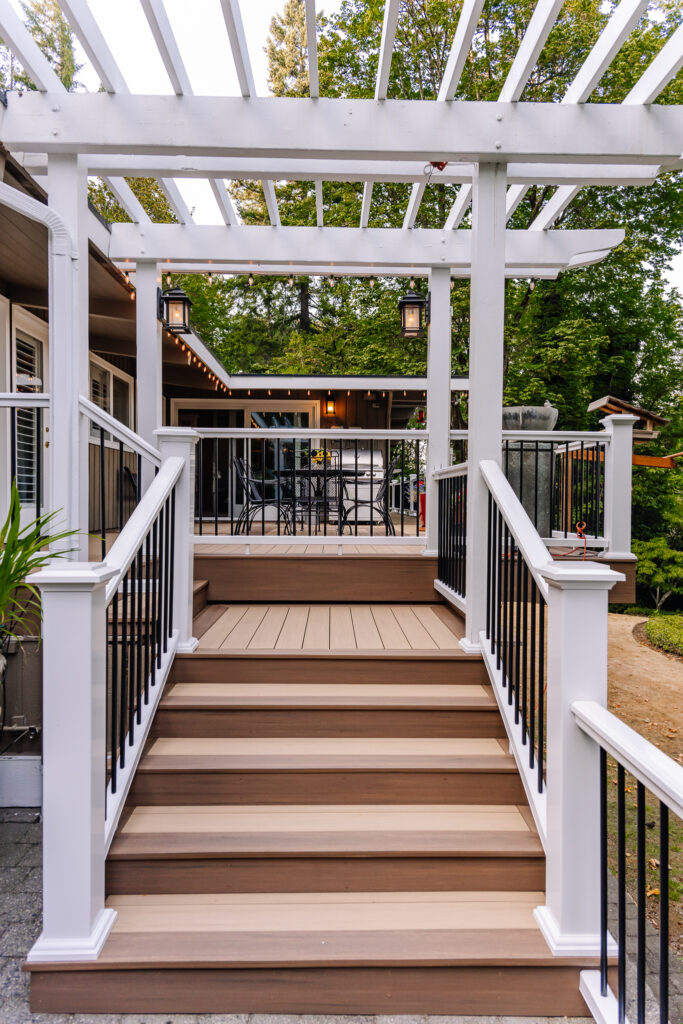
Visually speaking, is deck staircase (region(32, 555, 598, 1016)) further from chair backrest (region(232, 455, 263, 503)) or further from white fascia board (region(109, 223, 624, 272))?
white fascia board (region(109, 223, 624, 272))

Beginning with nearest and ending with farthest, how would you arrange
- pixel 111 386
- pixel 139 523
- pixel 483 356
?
pixel 139 523 → pixel 483 356 → pixel 111 386

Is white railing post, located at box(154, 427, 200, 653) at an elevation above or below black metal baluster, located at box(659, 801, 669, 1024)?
above

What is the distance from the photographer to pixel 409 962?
1.96 m

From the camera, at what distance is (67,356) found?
3.27 metres

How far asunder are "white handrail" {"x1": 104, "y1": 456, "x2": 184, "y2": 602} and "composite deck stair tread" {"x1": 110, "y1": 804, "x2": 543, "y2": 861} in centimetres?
93

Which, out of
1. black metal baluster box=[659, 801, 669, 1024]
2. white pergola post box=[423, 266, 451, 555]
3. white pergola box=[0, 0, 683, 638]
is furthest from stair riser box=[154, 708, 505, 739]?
white pergola post box=[423, 266, 451, 555]

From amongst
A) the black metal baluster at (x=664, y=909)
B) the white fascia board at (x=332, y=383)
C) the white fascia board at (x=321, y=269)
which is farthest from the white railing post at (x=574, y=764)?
the white fascia board at (x=332, y=383)

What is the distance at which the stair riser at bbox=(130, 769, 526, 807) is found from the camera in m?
2.54

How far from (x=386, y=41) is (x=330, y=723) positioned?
3.28m

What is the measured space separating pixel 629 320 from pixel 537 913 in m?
16.2

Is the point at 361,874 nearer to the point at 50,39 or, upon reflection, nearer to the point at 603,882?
the point at 603,882

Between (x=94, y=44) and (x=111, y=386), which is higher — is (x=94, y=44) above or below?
above

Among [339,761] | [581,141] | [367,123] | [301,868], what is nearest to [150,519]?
[339,761]

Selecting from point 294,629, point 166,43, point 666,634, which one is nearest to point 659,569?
point 666,634
